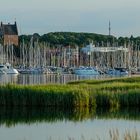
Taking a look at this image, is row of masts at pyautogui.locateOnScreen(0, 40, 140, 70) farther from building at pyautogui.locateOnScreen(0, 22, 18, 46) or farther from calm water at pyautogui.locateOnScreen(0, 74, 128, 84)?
building at pyautogui.locateOnScreen(0, 22, 18, 46)

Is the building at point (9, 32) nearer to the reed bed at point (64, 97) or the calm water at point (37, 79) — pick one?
the calm water at point (37, 79)

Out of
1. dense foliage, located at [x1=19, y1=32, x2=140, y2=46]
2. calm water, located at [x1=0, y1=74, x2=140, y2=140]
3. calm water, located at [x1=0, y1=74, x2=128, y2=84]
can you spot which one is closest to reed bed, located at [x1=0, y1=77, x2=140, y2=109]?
calm water, located at [x1=0, y1=74, x2=140, y2=140]

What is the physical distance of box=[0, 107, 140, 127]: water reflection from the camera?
93.9ft

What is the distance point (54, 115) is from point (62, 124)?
3.04 m

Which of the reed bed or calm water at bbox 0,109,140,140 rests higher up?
the reed bed

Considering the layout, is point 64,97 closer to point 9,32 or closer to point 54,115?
point 54,115

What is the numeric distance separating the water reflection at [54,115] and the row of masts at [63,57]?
58.0 metres

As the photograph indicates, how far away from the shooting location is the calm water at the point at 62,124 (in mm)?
22641

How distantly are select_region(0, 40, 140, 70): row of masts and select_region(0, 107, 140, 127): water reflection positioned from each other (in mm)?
58039

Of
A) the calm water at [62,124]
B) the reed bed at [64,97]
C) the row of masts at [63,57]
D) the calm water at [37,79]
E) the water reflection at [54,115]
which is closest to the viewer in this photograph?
the calm water at [62,124]

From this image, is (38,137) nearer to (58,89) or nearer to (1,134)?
(1,134)

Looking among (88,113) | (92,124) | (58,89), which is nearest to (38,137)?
(92,124)

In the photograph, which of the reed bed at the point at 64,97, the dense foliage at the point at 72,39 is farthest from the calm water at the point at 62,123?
the dense foliage at the point at 72,39

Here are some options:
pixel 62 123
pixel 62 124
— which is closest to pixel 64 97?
pixel 62 123
